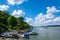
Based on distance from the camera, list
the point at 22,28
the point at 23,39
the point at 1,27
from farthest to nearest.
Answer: the point at 22,28
the point at 1,27
the point at 23,39

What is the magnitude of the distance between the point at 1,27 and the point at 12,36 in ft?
6.91

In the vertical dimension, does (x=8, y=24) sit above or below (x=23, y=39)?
above

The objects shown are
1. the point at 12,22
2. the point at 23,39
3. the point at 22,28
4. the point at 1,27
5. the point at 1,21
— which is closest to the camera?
the point at 23,39

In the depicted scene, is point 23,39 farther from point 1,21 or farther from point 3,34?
point 1,21

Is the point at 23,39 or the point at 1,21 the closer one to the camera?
the point at 23,39

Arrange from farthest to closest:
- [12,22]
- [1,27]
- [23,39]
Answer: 1. [12,22]
2. [1,27]
3. [23,39]

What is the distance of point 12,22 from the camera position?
1436 inches

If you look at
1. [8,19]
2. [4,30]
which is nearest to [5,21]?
[8,19]

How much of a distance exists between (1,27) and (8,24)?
18.2ft

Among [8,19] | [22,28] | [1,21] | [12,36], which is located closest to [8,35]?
[12,36]

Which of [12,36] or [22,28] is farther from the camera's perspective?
[22,28]

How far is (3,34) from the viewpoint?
1130 inches

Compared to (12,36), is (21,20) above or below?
above

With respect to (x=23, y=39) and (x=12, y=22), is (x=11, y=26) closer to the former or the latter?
(x=12, y=22)
